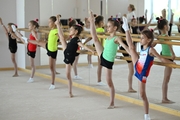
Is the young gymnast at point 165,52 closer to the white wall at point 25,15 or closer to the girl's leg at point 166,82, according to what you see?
the girl's leg at point 166,82

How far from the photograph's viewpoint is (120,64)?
291 inches

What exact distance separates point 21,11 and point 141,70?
210 inches

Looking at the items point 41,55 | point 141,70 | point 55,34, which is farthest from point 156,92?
point 41,55

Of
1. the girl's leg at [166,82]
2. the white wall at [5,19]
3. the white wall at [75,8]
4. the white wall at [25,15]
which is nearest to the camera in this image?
the girl's leg at [166,82]

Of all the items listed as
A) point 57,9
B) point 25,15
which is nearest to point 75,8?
point 57,9

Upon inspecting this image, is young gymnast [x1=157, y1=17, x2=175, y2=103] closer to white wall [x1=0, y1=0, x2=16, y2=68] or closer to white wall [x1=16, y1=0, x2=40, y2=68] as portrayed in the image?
white wall [x1=16, y1=0, x2=40, y2=68]

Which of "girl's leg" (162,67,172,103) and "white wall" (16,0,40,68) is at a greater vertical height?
"white wall" (16,0,40,68)

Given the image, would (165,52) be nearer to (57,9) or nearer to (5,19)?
→ (57,9)

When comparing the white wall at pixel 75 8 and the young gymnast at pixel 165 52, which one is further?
the white wall at pixel 75 8

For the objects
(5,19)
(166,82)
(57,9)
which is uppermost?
(57,9)

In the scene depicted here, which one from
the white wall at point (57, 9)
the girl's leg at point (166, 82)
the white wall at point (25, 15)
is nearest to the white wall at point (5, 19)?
the white wall at point (25, 15)

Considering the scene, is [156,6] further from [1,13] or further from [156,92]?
[1,13]

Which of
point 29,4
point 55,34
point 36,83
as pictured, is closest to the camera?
point 55,34

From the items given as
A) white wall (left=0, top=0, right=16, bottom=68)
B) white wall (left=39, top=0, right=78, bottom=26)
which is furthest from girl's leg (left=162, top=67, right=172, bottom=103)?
white wall (left=0, top=0, right=16, bottom=68)
